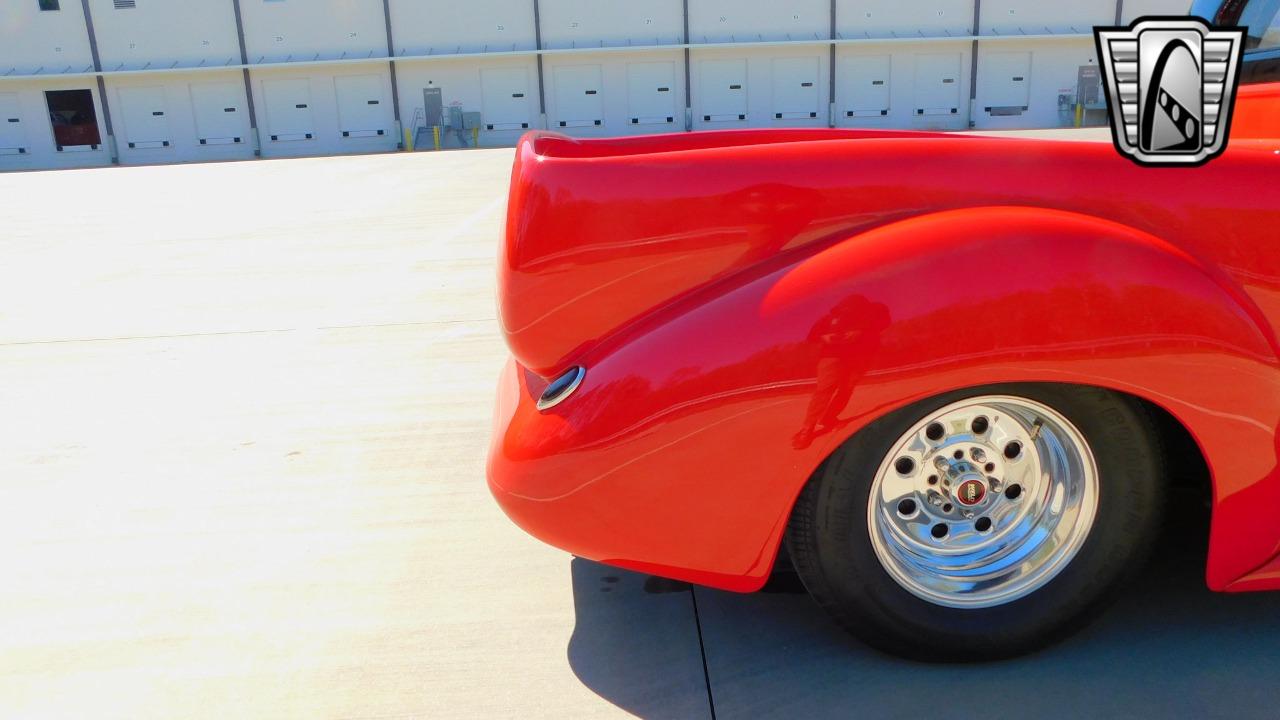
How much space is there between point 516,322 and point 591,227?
0.92ft

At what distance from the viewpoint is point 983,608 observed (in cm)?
207

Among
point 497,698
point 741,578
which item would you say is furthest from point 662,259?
point 497,698

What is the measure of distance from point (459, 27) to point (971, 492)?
3037cm

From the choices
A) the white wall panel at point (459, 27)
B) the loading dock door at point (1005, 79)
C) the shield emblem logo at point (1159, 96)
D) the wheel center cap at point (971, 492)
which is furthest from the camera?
the loading dock door at point (1005, 79)

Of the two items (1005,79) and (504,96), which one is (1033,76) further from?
(504,96)

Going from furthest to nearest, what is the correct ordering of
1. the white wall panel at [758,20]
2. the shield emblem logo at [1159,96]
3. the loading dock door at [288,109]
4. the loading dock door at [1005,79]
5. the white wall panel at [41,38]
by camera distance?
1. the loading dock door at [1005,79]
2. the loading dock door at [288,109]
3. the white wall panel at [758,20]
4. the white wall panel at [41,38]
5. the shield emblem logo at [1159,96]

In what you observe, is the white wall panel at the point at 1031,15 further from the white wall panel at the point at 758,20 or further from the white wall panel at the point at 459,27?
A: the white wall panel at the point at 459,27

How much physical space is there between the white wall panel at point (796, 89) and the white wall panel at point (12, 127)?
24.2m

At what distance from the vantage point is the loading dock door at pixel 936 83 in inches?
1198

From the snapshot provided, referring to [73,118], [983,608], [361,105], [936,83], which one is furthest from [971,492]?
[73,118]

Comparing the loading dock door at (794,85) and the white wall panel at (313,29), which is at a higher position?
the white wall panel at (313,29)

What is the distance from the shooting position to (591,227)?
6.39 feet

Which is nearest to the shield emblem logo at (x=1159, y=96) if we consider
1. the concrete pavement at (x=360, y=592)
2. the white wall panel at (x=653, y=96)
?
the concrete pavement at (x=360, y=592)

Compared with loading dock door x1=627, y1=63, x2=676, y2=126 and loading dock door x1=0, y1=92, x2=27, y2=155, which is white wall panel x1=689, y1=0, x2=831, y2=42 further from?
loading dock door x1=0, y1=92, x2=27, y2=155
